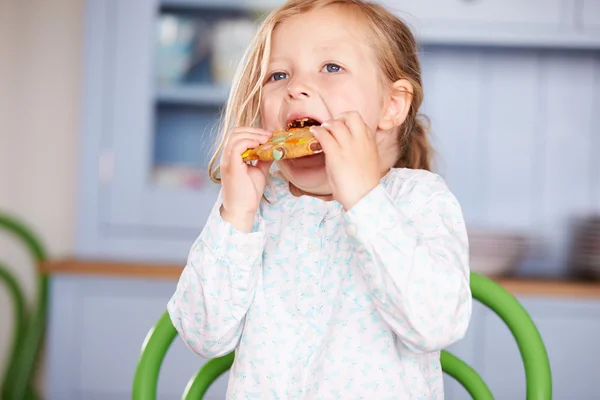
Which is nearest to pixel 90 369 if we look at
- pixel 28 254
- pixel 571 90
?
pixel 28 254

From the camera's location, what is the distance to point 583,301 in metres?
2.07

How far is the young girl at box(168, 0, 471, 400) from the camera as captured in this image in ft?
2.61

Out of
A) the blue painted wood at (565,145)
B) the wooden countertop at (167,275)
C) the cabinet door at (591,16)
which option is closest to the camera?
the wooden countertop at (167,275)

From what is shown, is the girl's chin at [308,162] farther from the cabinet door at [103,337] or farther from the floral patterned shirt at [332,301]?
the cabinet door at [103,337]

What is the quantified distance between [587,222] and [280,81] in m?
1.53

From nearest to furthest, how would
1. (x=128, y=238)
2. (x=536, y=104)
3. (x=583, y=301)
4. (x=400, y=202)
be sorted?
(x=400, y=202)
(x=583, y=301)
(x=128, y=238)
(x=536, y=104)

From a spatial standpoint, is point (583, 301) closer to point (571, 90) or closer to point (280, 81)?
point (571, 90)

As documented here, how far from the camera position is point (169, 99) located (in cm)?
223

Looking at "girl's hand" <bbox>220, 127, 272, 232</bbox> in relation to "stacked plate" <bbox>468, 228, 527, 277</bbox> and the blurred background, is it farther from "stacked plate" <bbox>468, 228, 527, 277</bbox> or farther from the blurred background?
"stacked plate" <bbox>468, 228, 527, 277</bbox>

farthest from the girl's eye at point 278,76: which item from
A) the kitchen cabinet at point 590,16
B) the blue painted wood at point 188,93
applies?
the kitchen cabinet at point 590,16

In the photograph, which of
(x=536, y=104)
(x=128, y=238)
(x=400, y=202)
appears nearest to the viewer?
(x=400, y=202)

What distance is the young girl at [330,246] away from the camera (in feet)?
2.61

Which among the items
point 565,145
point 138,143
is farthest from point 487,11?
point 138,143

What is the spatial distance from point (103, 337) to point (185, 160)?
0.54m
